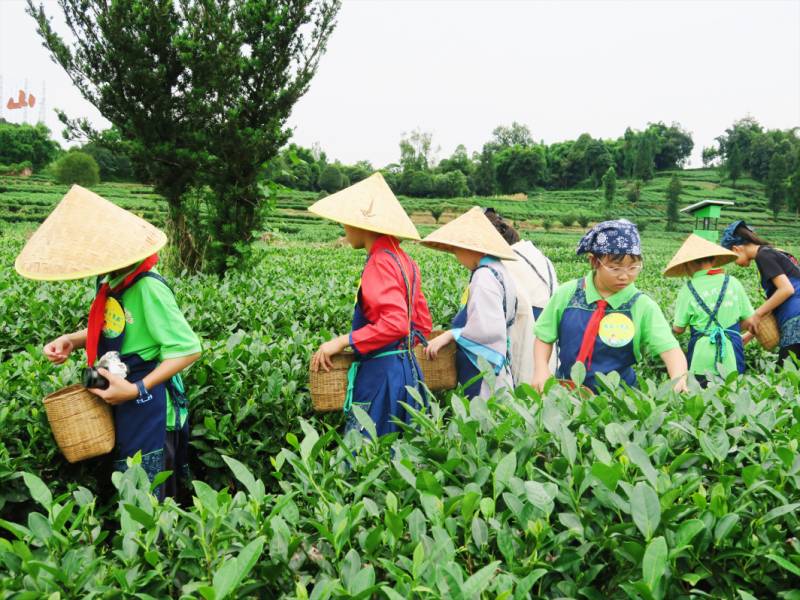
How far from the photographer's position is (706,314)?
4125 millimetres

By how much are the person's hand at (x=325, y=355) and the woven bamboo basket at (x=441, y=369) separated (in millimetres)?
524

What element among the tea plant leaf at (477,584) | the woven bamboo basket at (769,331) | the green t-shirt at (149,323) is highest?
the green t-shirt at (149,323)

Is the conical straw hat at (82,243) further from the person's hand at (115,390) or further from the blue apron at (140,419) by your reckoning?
the person's hand at (115,390)

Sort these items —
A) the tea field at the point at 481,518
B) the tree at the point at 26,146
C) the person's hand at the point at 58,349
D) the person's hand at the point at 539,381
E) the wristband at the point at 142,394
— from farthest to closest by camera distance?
the tree at the point at 26,146 → the person's hand at the point at 539,381 → the person's hand at the point at 58,349 → the wristband at the point at 142,394 → the tea field at the point at 481,518

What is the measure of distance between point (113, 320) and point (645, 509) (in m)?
2.08

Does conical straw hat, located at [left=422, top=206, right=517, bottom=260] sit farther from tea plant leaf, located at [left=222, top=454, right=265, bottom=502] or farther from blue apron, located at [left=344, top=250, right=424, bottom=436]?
tea plant leaf, located at [left=222, top=454, right=265, bottom=502]

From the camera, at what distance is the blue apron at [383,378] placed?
2.89 meters

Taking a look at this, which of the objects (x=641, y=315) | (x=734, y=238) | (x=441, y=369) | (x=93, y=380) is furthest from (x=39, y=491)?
(x=734, y=238)

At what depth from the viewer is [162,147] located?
26.0 ft

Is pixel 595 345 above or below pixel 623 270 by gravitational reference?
below

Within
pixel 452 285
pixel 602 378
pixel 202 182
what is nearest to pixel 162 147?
pixel 202 182

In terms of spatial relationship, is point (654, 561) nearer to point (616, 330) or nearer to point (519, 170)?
point (616, 330)

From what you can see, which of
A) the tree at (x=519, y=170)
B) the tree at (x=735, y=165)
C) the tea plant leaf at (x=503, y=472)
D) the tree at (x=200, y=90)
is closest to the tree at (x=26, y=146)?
the tree at (x=519, y=170)

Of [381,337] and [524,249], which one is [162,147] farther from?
[381,337]
